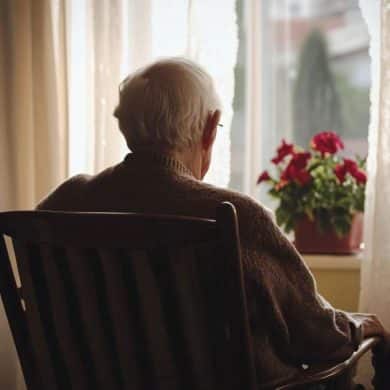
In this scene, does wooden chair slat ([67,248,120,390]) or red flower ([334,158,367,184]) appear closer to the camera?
wooden chair slat ([67,248,120,390])

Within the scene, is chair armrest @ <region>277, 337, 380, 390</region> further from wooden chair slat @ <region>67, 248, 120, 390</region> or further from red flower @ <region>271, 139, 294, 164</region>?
red flower @ <region>271, 139, 294, 164</region>

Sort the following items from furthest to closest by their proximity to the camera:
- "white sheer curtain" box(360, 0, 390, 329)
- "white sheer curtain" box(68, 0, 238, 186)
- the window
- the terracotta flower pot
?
the window < the terracotta flower pot < "white sheer curtain" box(68, 0, 238, 186) < "white sheer curtain" box(360, 0, 390, 329)

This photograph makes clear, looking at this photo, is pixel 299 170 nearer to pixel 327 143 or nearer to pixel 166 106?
pixel 327 143

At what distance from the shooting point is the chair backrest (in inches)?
48.7

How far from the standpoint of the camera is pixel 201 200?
141 cm

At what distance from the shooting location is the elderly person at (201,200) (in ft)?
4.56

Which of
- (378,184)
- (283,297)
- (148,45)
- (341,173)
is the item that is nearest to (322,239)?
(341,173)

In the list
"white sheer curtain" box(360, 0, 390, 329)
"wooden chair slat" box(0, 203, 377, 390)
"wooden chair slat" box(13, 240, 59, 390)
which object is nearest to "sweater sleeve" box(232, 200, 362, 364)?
"wooden chair slat" box(0, 203, 377, 390)

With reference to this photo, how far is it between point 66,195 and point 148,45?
0.79m

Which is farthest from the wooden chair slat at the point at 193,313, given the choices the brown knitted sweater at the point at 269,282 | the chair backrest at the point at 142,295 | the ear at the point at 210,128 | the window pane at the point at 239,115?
the window pane at the point at 239,115

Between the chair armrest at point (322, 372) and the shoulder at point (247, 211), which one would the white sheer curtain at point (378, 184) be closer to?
the chair armrest at point (322, 372)

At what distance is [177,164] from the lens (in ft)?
5.00

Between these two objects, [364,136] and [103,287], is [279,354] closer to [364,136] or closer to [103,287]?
[103,287]

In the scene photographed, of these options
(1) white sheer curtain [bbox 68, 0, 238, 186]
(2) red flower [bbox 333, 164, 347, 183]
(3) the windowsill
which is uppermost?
(1) white sheer curtain [bbox 68, 0, 238, 186]
